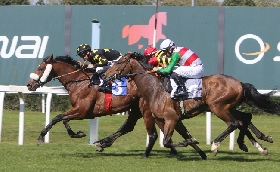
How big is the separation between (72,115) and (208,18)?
13.5m

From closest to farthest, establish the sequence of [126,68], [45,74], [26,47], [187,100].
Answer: [187,100]
[126,68]
[45,74]
[26,47]

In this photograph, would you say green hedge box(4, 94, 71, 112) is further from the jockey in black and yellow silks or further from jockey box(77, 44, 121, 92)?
the jockey in black and yellow silks

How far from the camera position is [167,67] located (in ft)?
34.9

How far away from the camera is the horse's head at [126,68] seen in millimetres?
10789

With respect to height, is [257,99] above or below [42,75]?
below

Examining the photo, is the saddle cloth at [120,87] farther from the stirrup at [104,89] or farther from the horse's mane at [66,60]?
the horse's mane at [66,60]

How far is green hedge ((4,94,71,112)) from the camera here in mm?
22625

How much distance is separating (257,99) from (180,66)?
4.19 feet

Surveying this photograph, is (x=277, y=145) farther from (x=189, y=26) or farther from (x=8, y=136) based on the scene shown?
(x=189, y=26)

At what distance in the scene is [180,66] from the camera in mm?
10797

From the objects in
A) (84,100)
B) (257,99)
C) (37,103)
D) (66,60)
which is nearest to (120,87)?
(84,100)

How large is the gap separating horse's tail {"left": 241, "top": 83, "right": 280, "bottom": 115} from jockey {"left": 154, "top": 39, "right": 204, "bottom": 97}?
0.78m

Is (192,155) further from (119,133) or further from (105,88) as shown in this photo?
(105,88)

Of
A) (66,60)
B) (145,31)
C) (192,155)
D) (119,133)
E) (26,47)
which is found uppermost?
(66,60)
